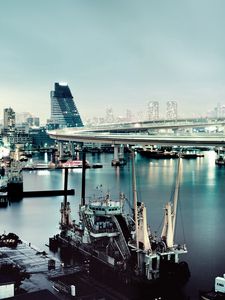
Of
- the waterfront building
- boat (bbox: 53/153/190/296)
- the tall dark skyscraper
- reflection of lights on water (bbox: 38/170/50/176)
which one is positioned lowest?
reflection of lights on water (bbox: 38/170/50/176)

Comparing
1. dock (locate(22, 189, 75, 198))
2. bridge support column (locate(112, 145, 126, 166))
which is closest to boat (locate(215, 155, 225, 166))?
bridge support column (locate(112, 145, 126, 166))

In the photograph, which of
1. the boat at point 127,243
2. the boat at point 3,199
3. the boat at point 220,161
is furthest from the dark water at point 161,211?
the boat at point 220,161

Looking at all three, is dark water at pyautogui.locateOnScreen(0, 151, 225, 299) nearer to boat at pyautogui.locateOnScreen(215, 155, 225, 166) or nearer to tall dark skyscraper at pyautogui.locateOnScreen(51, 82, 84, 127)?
boat at pyautogui.locateOnScreen(215, 155, 225, 166)

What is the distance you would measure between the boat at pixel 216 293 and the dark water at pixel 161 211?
250mm

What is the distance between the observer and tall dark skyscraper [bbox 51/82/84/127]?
5309cm

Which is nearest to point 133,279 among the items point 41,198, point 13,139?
point 41,198

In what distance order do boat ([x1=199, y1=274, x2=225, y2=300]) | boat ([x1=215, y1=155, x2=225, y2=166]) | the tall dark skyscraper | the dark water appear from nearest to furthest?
boat ([x1=199, y1=274, x2=225, y2=300]) → the dark water → boat ([x1=215, y1=155, x2=225, y2=166]) → the tall dark skyscraper

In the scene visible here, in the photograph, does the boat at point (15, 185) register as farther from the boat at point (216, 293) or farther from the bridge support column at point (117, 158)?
the bridge support column at point (117, 158)

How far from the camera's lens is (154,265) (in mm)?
5480

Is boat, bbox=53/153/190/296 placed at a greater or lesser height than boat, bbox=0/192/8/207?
greater

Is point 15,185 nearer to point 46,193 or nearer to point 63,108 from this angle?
point 46,193

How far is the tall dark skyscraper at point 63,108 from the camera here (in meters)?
53.1

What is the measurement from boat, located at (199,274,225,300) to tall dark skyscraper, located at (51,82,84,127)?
47.9m

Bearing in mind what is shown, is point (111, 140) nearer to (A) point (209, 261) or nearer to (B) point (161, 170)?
(B) point (161, 170)
